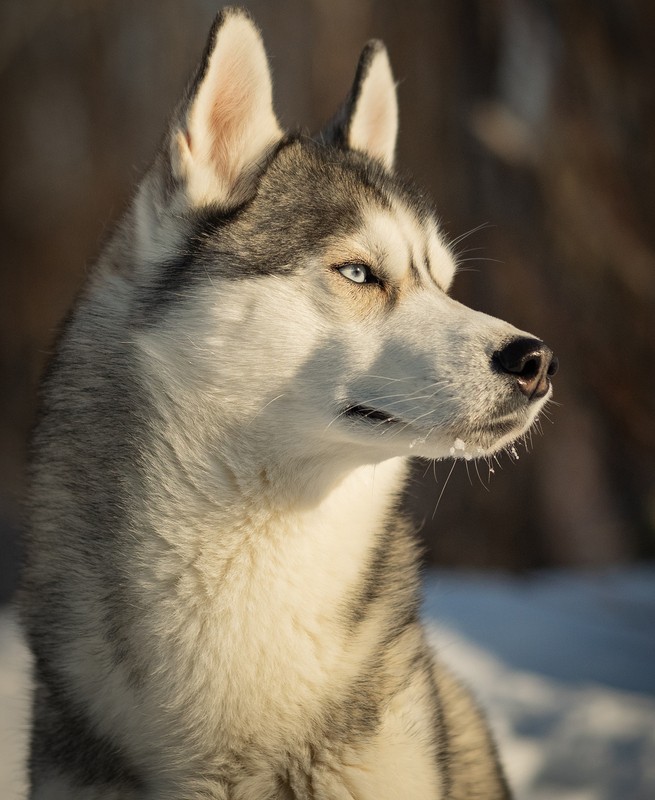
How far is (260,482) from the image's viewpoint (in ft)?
6.98

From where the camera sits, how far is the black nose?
2053 millimetres

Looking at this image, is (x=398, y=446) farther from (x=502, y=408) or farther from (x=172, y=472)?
(x=172, y=472)

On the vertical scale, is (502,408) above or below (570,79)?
below

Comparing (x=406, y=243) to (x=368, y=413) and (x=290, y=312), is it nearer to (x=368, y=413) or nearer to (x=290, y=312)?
(x=290, y=312)

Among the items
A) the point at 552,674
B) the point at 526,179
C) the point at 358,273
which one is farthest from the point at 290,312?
the point at 526,179

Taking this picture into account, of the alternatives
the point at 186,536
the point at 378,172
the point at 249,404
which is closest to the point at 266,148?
the point at 378,172

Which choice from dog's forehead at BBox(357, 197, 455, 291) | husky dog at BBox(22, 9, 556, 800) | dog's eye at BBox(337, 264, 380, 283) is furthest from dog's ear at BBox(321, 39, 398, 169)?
dog's eye at BBox(337, 264, 380, 283)

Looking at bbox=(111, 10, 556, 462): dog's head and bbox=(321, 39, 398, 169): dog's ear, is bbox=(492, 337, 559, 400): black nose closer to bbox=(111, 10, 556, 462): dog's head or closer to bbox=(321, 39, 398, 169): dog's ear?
bbox=(111, 10, 556, 462): dog's head

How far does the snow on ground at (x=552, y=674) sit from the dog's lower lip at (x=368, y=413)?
117 cm

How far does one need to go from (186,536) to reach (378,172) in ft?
4.24

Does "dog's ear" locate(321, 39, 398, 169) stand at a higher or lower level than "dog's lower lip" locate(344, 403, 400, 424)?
higher

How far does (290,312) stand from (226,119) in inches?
24.7

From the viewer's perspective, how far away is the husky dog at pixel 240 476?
2070 mm

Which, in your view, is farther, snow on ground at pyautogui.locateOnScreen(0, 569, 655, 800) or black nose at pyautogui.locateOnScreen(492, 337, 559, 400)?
snow on ground at pyautogui.locateOnScreen(0, 569, 655, 800)
